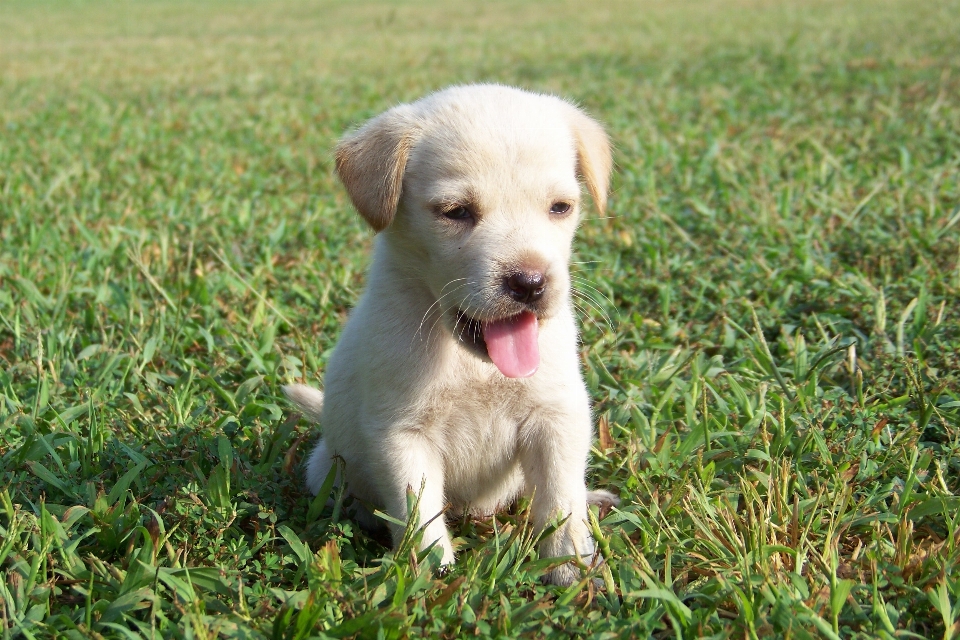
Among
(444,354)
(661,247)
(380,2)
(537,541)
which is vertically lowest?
(380,2)

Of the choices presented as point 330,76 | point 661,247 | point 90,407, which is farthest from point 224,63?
point 90,407

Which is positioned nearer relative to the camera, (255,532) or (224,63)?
(255,532)

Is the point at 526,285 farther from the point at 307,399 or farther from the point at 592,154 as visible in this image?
the point at 307,399

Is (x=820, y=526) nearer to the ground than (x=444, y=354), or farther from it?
nearer to the ground

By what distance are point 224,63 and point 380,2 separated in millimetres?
14466

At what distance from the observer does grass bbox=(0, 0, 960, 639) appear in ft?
8.58

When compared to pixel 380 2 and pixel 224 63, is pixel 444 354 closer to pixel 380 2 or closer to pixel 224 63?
pixel 224 63

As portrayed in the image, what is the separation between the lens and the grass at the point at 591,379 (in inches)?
103

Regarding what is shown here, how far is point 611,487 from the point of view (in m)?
3.48

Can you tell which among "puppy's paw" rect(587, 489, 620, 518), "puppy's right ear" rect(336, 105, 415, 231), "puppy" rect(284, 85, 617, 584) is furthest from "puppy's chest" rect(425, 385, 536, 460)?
"puppy's right ear" rect(336, 105, 415, 231)

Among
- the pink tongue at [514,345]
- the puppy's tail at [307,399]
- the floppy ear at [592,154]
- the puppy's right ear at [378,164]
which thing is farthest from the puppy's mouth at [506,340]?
the puppy's tail at [307,399]

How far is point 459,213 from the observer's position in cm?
292

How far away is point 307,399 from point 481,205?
1303 millimetres

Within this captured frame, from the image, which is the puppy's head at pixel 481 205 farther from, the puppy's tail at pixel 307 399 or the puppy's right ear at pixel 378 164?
the puppy's tail at pixel 307 399
